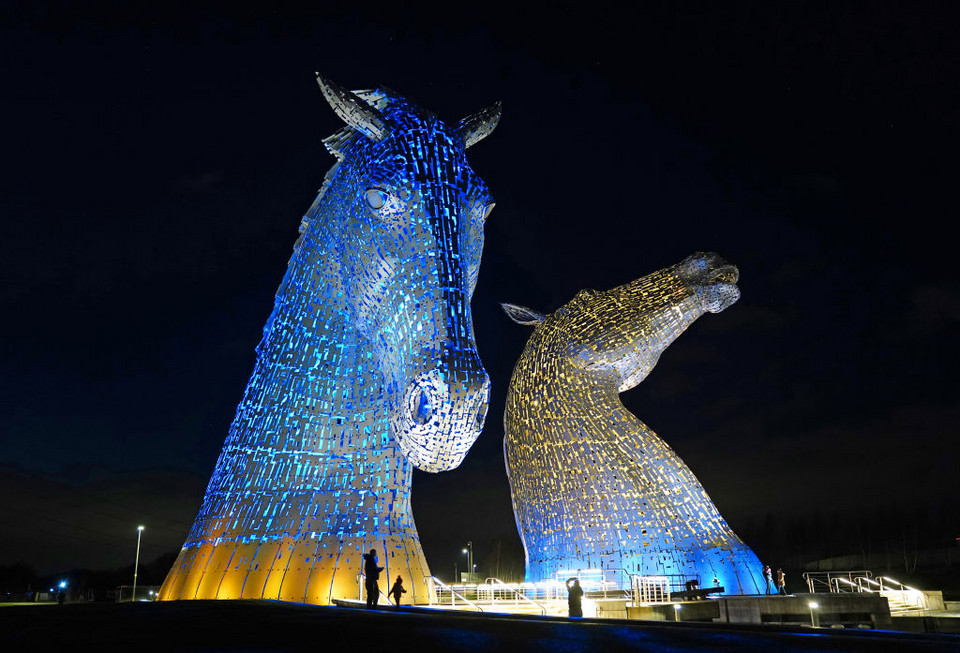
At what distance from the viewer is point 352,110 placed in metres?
6.12

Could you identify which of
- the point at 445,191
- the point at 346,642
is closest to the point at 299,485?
the point at 445,191

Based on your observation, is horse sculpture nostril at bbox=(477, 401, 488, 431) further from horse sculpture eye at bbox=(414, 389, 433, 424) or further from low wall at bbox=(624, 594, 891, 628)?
low wall at bbox=(624, 594, 891, 628)

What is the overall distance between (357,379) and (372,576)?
6.22ft

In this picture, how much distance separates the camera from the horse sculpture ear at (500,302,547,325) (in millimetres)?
14555

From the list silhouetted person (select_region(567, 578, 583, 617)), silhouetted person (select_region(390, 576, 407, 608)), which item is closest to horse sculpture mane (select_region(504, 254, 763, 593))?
silhouetted person (select_region(567, 578, 583, 617))

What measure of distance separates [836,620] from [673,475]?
3187 mm

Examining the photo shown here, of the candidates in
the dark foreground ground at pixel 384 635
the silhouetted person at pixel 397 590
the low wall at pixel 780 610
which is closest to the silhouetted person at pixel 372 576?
the silhouetted person at pixel 397 590

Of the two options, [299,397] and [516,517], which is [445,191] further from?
[516,517]

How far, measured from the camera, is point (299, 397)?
6.65m

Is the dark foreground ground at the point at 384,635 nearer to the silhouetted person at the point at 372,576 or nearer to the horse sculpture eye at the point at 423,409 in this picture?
the silhouetted person at the point at 372,576

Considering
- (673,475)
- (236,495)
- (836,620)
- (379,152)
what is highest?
(379,152)

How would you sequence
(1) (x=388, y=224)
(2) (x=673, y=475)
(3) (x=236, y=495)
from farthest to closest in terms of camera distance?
1. (2) (x=673, y=475)
2. (3) (x=236, y=495)
3. (1) (x=388, y=224)

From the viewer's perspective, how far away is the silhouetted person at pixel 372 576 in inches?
212

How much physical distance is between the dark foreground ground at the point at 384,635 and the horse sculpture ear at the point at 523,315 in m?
10.3
